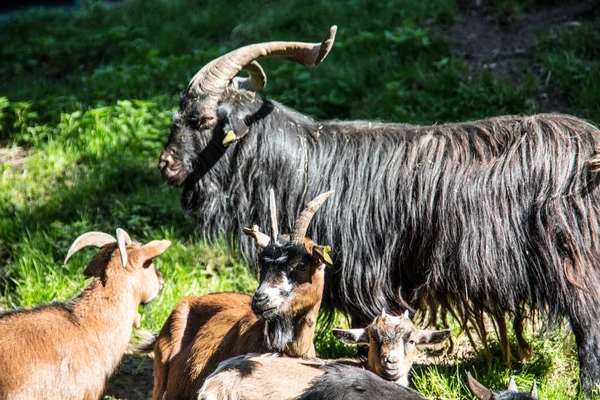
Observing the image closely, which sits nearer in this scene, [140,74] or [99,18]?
[140,74]

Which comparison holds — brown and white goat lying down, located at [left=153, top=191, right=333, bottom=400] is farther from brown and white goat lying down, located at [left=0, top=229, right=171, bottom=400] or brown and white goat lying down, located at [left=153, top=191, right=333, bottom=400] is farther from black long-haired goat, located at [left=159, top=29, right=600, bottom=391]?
black long-haired goat, located at [left=159, top=29, right=600, bottom=391]

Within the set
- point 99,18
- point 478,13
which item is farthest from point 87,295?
point 99,18

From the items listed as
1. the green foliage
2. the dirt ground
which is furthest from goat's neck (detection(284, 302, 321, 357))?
the dirt ground

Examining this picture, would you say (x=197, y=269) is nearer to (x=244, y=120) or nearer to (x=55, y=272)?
(x=55, y=272)

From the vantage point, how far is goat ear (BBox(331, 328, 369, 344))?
5375 millimetres

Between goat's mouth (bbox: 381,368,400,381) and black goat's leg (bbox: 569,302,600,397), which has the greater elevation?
goat's mouth (bbox: 381,368,400,381)

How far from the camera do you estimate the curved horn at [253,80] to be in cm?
681

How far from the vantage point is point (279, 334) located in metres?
5.09

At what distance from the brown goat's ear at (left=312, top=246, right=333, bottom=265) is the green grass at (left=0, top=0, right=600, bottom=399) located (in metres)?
1.52

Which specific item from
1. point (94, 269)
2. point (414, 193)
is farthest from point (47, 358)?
point (414, 193)

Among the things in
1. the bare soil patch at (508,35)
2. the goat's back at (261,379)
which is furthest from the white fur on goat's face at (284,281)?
the bare soil patch at (508,35)

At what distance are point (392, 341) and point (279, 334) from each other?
0.66 metres

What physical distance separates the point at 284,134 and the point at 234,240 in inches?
35.0

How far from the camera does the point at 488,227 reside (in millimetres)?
5879
